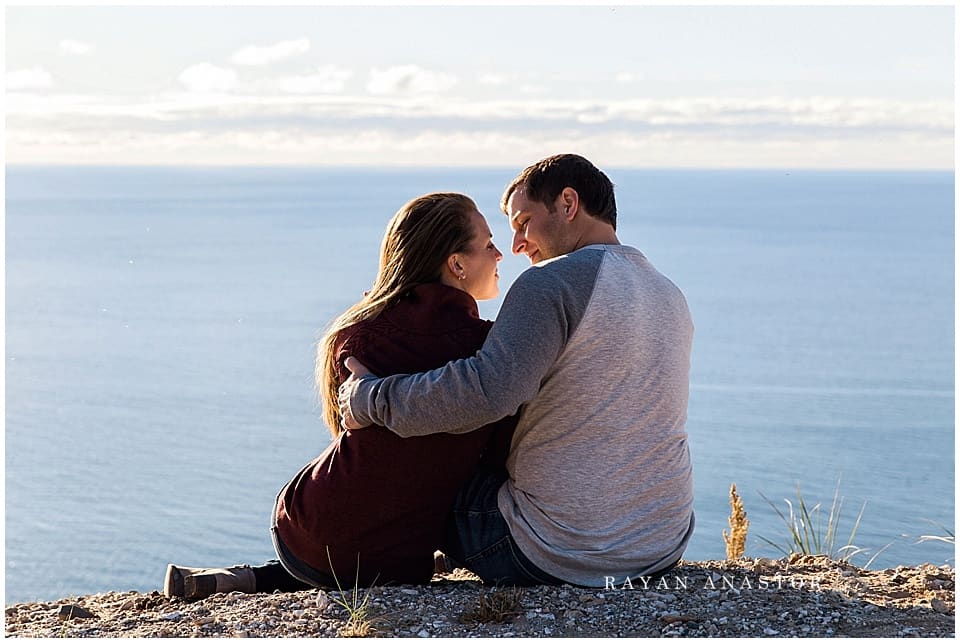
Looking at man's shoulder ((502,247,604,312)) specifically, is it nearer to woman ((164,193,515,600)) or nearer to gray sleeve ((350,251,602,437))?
gray sleeve ((350,251,602,437))

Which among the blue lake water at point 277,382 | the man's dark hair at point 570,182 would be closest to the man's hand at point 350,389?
the man's dark hair at point 570,182

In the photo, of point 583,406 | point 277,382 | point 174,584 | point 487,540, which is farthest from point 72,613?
point 277,382

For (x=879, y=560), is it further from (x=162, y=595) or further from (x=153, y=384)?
(x=153, y=384)

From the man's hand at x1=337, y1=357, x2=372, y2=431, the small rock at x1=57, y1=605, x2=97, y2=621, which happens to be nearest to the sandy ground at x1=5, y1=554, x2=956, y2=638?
the small rock at x1=57, y1=605, x2=97, y2=621

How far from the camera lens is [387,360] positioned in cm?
339

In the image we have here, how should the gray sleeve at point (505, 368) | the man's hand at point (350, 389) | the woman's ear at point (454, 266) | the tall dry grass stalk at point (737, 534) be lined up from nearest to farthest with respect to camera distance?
the gray sleeve at point (505, 368) → the man's hand at point (350, 389) → the woman's ear at point (454, 266) → the tall dry grass stalk at point (737, 534)

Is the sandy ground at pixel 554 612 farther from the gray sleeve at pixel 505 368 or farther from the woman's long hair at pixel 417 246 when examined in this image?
the woman's long hair at pixel 417 246

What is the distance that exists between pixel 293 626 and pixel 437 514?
55 cm

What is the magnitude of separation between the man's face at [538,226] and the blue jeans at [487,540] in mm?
693

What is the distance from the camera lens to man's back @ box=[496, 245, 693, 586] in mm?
3236

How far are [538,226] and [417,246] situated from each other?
0.36m

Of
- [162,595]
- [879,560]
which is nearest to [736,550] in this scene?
[162,595]

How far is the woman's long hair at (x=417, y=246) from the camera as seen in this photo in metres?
3.44

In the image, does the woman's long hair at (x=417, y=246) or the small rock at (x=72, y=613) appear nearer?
the woman's long hair at (x=417, y=246)
